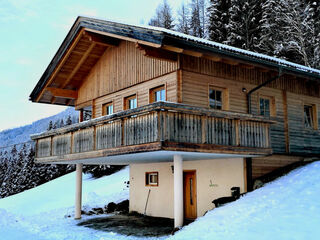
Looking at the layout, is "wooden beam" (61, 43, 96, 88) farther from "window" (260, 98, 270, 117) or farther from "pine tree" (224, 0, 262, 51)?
"pine tree" (224, 0, 262, 51)

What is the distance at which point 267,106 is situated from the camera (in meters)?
16.2

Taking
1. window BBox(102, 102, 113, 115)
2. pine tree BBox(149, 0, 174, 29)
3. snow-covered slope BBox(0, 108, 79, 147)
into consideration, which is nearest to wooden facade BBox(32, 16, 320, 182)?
window BBox(102, 102, 113, 115)

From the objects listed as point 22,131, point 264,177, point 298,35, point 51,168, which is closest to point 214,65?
point 264,177

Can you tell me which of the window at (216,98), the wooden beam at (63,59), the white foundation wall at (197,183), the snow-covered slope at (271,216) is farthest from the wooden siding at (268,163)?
the wooden beam at (63,59)

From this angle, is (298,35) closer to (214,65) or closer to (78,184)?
(214,65)

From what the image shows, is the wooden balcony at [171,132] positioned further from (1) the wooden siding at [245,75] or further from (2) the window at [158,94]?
(2) the window at [158,94]

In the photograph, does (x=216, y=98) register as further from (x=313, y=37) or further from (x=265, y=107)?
(x=313, y=37)

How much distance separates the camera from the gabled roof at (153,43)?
11977mm

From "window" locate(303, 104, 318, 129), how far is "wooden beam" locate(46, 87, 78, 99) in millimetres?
11996

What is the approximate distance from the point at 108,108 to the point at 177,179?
7.35 metres

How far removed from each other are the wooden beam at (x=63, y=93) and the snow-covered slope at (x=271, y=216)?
11.1 meters

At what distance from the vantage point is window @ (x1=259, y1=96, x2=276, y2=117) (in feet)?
52.4

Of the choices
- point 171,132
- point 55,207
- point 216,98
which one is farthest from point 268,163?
point 55,207

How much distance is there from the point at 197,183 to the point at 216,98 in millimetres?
3650
